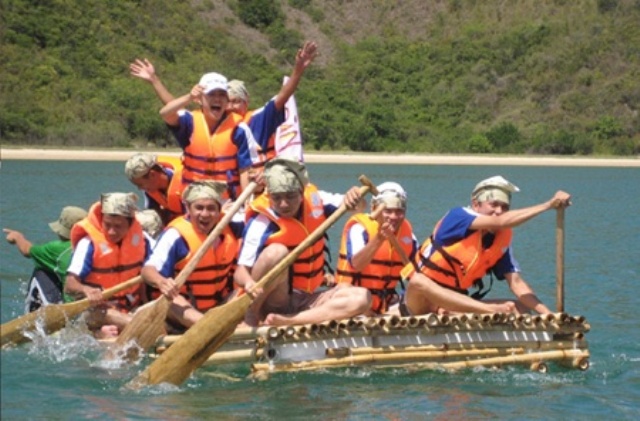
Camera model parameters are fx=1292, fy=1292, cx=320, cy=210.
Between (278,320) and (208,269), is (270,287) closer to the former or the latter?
(278,320)

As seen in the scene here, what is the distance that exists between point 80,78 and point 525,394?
139 ft

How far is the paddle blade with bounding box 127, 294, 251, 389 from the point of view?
902cm

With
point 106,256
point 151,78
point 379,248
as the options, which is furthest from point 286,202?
point 151,78

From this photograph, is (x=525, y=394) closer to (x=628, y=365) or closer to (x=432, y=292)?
(x=432, y=292)

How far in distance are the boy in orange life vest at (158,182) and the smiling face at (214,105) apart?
67 centimetres

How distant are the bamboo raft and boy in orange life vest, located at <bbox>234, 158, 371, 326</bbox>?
0.24 m

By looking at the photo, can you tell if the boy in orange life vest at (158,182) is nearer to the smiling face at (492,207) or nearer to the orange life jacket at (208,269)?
the orange life jacket at (208,269)

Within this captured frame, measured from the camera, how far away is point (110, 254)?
32.9 ft

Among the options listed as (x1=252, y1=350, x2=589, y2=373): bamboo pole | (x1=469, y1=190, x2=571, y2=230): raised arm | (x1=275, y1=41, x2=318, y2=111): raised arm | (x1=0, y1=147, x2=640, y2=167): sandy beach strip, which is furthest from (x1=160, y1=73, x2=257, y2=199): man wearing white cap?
(x1=0, y1=147, x2=640, y2=167): sandy beach strip

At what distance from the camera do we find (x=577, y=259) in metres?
19.8

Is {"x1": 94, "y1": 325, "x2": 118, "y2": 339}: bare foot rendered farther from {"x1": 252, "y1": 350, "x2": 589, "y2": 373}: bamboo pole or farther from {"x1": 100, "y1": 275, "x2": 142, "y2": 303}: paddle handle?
{"x1": 252, "y1": 350, "x2": 589, "y2": 373}: bamboo pole

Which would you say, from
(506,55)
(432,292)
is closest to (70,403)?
(432,292)

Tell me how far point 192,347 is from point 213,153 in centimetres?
280

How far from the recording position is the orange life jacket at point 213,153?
37.3 ft
